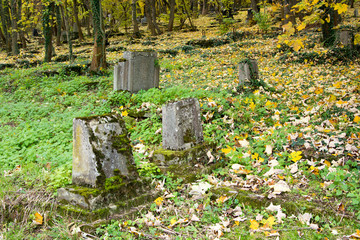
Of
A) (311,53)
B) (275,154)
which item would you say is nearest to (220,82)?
(311,53)

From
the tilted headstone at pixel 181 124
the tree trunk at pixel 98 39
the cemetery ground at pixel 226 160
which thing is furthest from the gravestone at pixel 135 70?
the tree trunk at pixel 98 39

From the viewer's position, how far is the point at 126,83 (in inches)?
311

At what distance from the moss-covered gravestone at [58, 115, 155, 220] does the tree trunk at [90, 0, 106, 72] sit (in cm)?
861

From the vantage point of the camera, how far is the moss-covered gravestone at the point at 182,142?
4.29 m

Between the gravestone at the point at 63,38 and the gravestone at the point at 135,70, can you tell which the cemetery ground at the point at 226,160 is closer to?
the gravestone at the point at 135,70

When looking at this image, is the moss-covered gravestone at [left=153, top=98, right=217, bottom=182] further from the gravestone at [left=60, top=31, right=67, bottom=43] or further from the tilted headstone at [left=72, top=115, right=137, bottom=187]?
the gravestone at [left=60, top=31, right=67, bottom=43]

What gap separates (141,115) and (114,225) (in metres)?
3.95

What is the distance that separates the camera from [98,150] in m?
3.26

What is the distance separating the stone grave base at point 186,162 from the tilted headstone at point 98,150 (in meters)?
0.86

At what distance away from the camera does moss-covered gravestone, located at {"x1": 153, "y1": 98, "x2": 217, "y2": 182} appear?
4289 mm

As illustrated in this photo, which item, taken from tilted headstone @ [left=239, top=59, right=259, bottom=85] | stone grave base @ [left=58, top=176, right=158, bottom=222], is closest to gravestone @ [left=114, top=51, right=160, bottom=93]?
tilted headstone @ [left=239, top=59, right=259, bottom=85]

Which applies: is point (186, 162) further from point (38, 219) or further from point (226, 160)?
point (38, 219)

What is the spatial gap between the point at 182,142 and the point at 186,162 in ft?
1.10

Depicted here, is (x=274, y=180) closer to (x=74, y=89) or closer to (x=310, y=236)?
(x=310, y=236)
